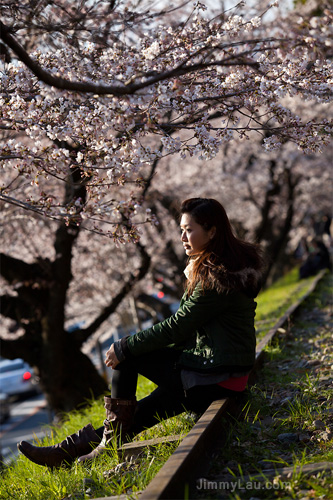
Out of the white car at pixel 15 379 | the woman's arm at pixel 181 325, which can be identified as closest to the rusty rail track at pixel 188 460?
the woman's arm at pixel 181 325

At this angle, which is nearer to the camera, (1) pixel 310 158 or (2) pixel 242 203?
(1) pixel 310 158

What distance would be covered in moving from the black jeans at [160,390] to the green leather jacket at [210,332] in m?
0.14

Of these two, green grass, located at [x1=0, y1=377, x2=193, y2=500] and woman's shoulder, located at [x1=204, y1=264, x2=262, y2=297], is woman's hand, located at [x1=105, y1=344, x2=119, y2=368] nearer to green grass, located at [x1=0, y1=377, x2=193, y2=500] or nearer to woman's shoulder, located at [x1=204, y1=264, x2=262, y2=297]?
green grass, located at [x1=0, y1=377, x2=193, y2=500]

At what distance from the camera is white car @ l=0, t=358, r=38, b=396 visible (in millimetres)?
21781

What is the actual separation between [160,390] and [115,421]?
1.27 feet

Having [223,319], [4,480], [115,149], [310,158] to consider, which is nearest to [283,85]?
[115,149]

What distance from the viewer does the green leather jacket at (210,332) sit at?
12.3 feet

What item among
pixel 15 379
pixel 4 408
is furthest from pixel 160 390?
pixel 15 379

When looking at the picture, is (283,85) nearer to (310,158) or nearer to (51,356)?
(51,356)

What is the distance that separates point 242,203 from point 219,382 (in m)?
20.4

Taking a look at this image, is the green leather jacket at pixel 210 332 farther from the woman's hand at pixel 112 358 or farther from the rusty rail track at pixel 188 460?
the rusty rail track at pixel 188 460

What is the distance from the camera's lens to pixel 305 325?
800 centimetres

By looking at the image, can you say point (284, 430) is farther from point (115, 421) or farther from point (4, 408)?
point (4, 408)

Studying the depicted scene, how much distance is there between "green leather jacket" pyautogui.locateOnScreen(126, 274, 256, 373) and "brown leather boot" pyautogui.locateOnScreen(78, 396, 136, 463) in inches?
14.4
